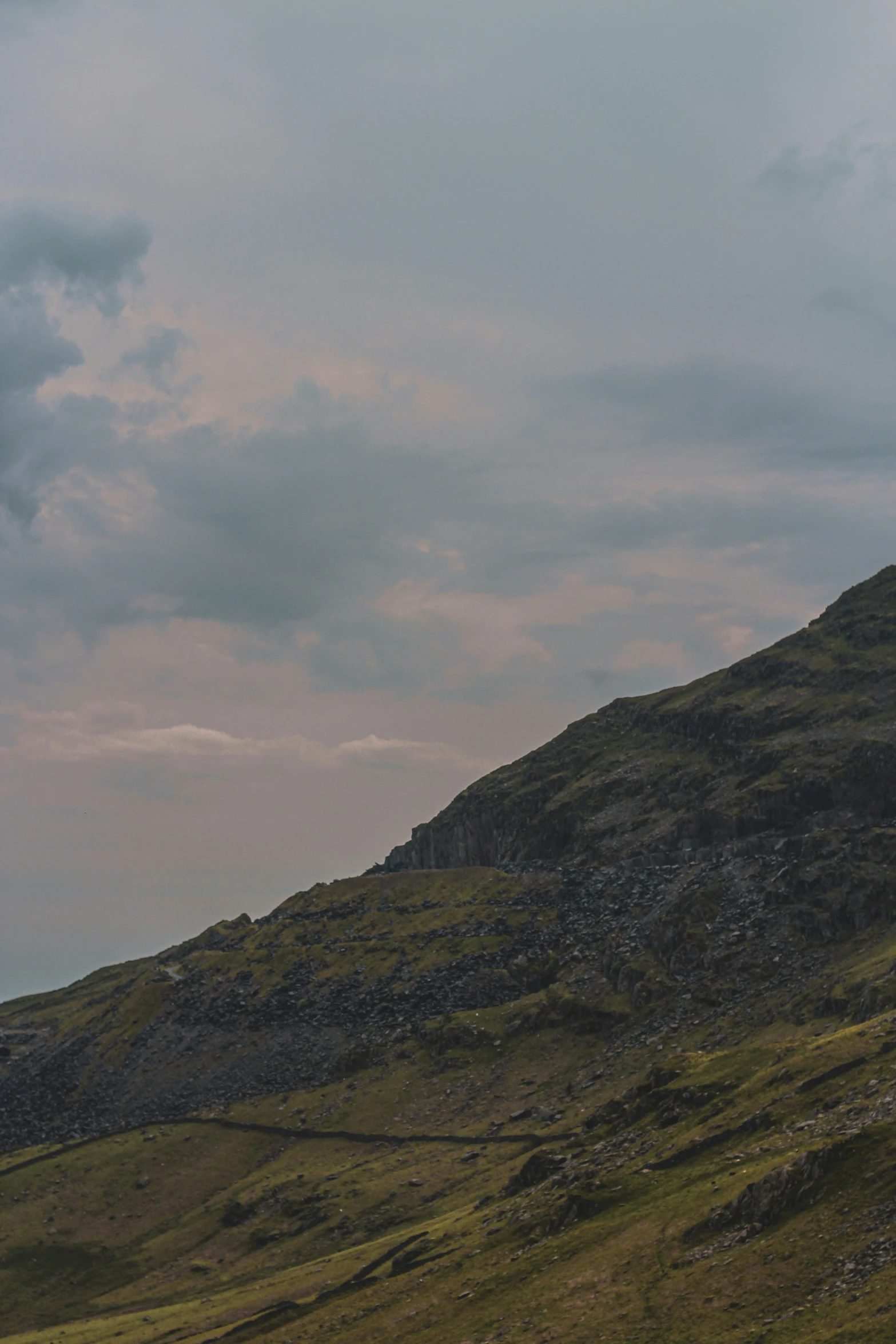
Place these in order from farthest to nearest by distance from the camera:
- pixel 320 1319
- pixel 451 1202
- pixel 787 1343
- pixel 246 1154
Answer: pixel 246 1154 < pixel 451 1202 < pixel 320 1319 < pixel 787 1343

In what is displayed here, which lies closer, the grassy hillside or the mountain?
the grassy hillside

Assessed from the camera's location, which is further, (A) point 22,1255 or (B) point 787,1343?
(A) point 22,1255

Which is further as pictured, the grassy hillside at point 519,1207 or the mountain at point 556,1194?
the mountain at point 556,1194

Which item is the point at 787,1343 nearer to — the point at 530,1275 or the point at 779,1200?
Result: the point at 779,1200

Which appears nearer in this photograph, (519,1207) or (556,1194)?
(556,1194)

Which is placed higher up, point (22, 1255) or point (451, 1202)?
point (22, 1255)

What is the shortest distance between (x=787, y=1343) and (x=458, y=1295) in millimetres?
35169

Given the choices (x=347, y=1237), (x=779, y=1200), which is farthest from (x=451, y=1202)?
(x=779, y=1200)

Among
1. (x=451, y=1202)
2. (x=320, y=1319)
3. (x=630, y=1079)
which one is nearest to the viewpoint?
(x=320, y=1319)

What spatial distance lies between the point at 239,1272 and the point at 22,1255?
36375 mm

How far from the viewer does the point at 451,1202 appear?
14138 centimetres

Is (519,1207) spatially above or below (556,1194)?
below

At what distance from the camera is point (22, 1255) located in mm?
161000

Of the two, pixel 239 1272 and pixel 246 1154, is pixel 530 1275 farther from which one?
pixel 246 1154
